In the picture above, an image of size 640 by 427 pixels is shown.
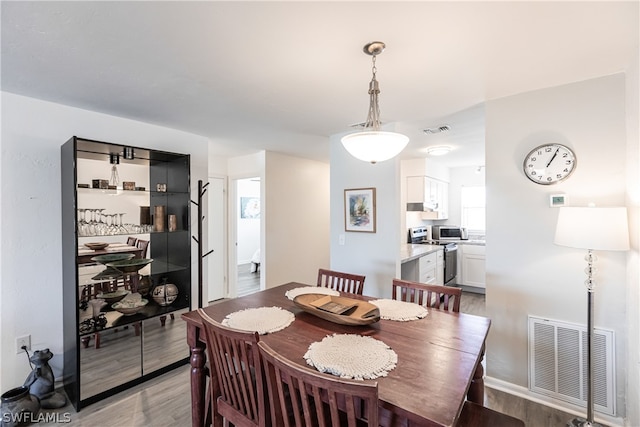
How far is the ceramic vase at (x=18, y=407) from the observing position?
1.91 meters

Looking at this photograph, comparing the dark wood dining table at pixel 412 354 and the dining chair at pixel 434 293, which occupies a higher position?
the dining chair at pixel 434 293

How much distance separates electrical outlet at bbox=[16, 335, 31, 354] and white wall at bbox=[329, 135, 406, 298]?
283 cm

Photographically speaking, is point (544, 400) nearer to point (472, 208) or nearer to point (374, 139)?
point (374, 139)

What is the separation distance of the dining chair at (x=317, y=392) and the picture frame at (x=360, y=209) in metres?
2.25

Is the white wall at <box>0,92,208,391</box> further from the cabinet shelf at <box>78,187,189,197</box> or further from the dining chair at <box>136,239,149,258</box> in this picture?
the dining chair at <box>136,239,149,258</box>

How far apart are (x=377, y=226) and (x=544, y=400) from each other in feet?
6.43

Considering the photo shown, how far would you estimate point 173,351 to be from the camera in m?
2.82

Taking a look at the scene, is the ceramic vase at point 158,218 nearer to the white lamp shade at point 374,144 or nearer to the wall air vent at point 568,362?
the white lamp shade at point 374,144

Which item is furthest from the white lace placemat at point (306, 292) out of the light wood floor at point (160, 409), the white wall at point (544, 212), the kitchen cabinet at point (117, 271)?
the white wall at point (544, 212)

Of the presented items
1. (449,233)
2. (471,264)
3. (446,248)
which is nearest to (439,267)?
(446,248)

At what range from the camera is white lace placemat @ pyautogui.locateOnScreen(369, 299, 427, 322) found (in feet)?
5.79

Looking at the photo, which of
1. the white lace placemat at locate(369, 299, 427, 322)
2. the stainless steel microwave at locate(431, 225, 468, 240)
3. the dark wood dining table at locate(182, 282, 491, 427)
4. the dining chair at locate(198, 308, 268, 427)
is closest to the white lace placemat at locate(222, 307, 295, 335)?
the dark wood dining table at locate(182, 282, 491, 427)

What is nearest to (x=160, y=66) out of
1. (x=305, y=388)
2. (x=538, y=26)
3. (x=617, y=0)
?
(x=305, y=388)

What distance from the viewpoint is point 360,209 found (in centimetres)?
336
